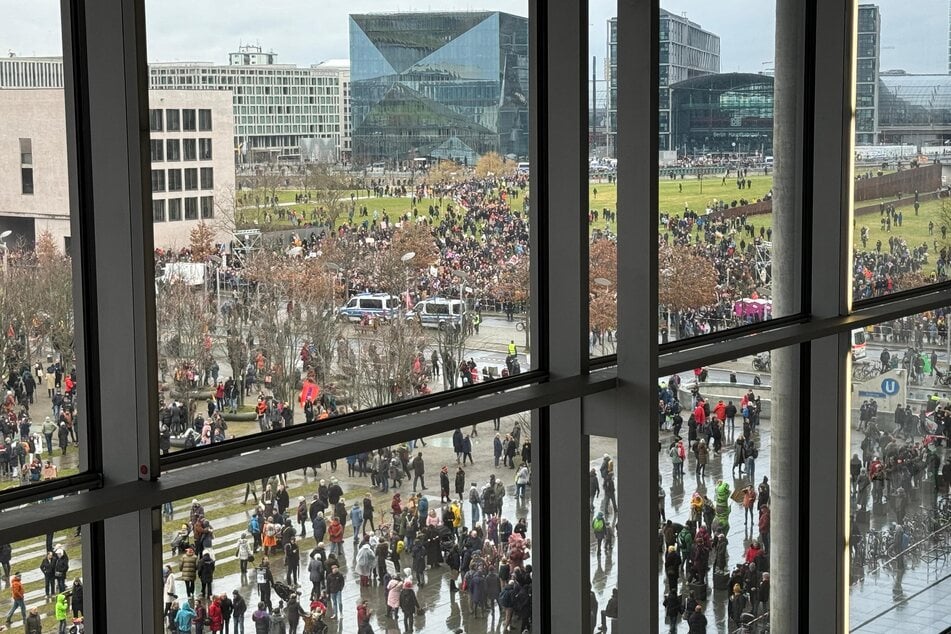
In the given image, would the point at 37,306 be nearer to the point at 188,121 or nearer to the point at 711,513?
the point at 188,121

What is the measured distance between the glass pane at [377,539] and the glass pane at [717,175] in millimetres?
1081

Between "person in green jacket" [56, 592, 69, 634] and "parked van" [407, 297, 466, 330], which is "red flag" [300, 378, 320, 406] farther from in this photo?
"person in green jacket" [56, 592, 69, 634]

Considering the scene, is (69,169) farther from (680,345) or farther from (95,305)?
(680,345)

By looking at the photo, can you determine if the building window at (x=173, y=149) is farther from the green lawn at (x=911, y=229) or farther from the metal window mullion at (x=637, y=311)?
the green lawn at (x=911, y=229)

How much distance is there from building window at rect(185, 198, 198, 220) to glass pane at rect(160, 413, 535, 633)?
76 centimetres

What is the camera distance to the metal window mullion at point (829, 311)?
523 cm

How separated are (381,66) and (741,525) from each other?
282 cm

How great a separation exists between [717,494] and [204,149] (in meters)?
2.95

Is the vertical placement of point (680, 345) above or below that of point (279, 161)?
below

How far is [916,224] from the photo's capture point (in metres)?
5.98

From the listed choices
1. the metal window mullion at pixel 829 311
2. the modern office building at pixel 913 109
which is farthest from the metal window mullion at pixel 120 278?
the modern office building at pixel 913 109

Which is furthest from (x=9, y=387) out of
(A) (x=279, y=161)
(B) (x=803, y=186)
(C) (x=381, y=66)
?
(B) (x=803, y=186)

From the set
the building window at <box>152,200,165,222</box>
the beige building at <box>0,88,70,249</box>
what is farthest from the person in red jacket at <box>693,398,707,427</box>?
the beige building at <box>0,88,70,249</box>

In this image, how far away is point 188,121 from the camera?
303 cm
